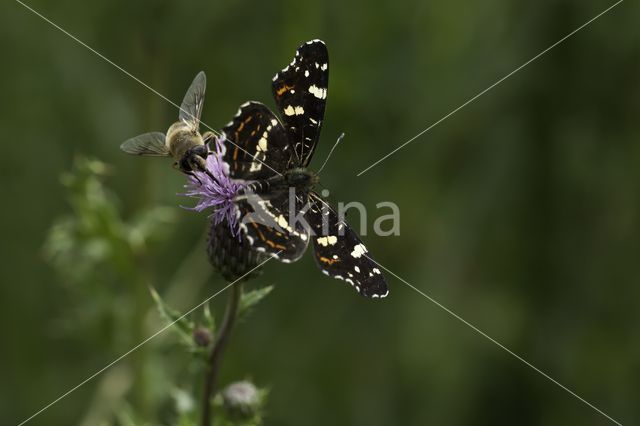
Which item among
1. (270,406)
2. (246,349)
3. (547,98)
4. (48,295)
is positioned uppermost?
(547,98)

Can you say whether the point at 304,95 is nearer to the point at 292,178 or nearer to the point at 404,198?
the point at 292,178

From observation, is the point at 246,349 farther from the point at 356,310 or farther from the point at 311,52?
the point at 311,52

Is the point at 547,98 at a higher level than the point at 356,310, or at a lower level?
higher

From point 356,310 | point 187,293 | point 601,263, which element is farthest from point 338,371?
point 601,263

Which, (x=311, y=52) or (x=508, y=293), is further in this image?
(x=508, y=293)

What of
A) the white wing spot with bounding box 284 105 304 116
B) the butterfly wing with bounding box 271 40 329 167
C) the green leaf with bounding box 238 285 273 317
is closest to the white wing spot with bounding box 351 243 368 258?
the green leaf with bounding box 238 285 273 317

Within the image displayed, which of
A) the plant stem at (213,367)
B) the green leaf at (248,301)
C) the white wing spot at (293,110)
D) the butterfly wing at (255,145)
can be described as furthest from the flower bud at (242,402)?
the white wing spot at (293,110)
